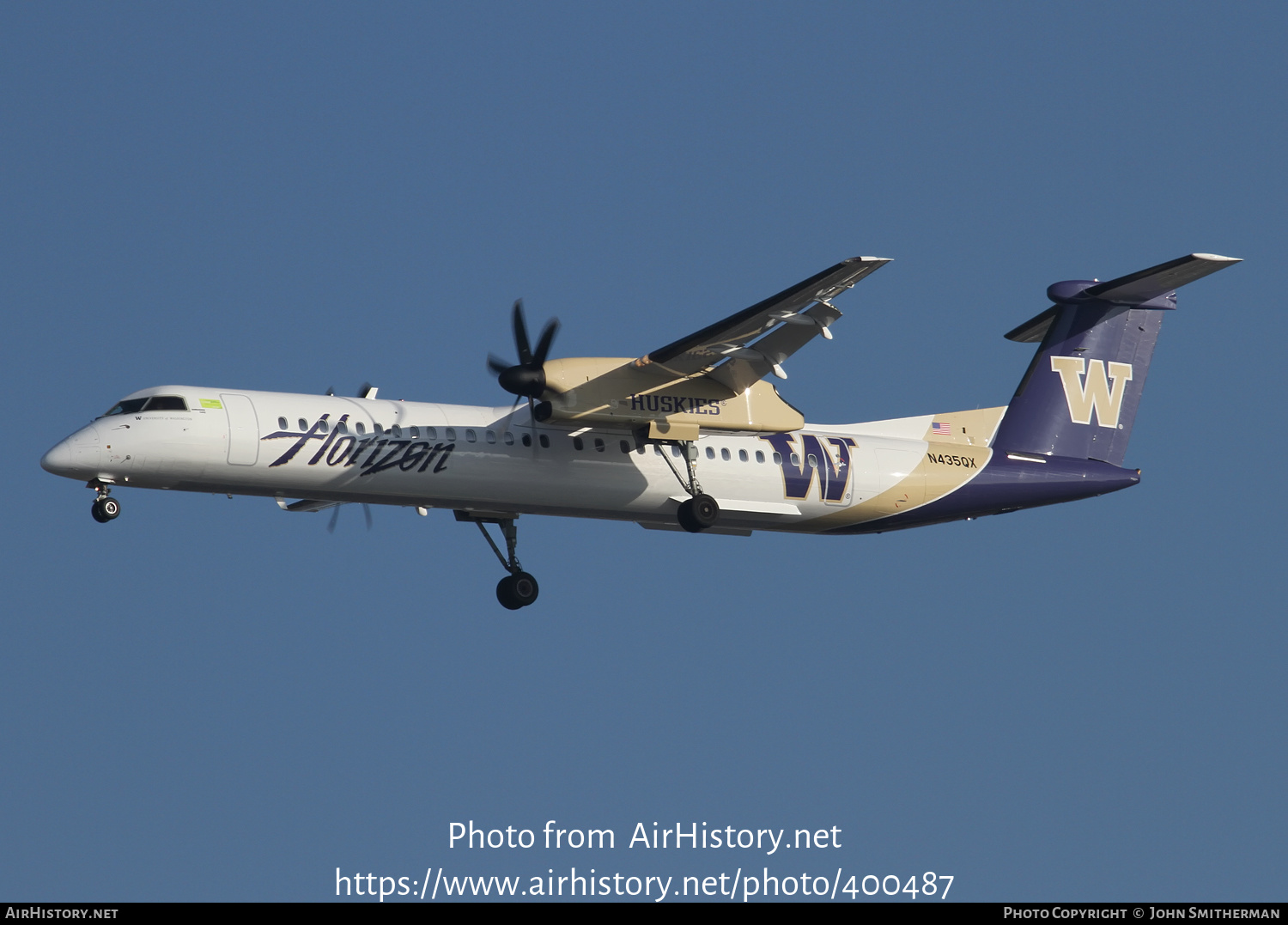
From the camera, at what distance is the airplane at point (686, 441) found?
20.7 metres

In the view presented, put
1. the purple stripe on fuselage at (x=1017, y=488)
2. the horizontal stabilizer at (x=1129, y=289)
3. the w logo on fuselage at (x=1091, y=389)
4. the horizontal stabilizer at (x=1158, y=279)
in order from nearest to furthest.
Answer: the horizontal stabilizer at (x=1158, y=279) < the horizontal stabilizer at (x=1129, y=289) < the purple stripe on fuselage at (x=1017, y=488) < the w logo on fuselage at (x=1091, y=389)

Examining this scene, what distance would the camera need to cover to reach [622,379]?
22.3 metres

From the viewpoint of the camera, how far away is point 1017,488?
2548cm

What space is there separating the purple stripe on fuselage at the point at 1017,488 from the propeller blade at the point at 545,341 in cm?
579

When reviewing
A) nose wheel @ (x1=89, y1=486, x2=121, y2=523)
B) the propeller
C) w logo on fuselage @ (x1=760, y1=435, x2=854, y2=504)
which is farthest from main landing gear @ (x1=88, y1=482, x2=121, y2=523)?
w logo on fuselage @ (x1=760, y1=435, x2=854, y2=504)

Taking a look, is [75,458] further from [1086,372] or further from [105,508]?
[1086,372]

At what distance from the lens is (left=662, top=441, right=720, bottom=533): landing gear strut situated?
75.3 feet

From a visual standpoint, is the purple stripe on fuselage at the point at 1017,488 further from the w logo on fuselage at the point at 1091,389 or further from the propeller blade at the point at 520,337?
the propeller blade at the point at 520,337

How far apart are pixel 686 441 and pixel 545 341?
2578mm

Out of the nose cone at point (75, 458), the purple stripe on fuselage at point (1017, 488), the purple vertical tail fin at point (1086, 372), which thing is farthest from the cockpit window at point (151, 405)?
the purple vertical tail fin at point (1086, 372)

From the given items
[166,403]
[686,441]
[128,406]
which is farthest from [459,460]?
[128,406]
